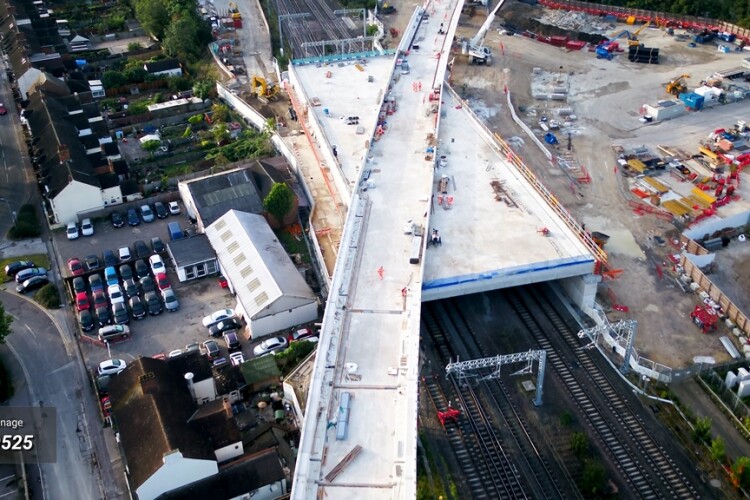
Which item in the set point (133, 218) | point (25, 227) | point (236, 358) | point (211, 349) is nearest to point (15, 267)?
point (25, 227)

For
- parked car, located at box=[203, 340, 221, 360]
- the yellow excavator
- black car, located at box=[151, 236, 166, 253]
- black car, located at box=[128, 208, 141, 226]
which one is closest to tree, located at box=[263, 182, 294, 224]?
black car, located at box=[151, 236, 166, 253]

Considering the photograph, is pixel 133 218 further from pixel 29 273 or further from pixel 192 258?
pixel 192 258

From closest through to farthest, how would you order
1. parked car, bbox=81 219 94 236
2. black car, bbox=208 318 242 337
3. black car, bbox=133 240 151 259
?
1. black car, bbox=208 318 242 337
2. black car, bbox=133 240 151 259
3. parked car, bbox=81 219 94 236

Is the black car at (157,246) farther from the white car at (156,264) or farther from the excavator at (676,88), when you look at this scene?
the excavator at (676,88)

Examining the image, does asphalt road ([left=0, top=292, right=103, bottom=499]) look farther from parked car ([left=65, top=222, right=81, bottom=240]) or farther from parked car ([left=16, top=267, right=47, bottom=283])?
parked car ([left=65, top=222, right=81, bottom=240])

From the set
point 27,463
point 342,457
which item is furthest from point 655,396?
point 27,463

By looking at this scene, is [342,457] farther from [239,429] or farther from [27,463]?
[27,463]
